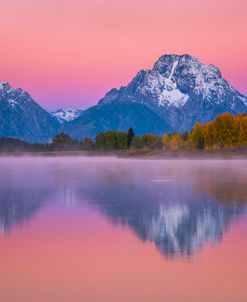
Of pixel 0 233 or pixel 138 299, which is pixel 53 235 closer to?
pixel 0 233

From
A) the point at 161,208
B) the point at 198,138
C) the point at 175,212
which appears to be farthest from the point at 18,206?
the point at 198,138

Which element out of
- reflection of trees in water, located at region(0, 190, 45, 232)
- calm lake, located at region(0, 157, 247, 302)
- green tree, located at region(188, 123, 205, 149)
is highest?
green tree, located at region(188, 123, 205, 149)

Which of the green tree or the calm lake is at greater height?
the green tree

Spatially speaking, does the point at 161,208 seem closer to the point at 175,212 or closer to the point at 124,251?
the point at 175,212

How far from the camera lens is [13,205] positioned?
32125 mm

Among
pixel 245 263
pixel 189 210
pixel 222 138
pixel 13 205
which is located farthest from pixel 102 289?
pixel 222 138

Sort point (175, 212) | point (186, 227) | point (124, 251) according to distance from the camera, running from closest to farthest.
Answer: point (124, 251) < point (186, 227) < point (175, 212)

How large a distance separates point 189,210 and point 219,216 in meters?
2.91

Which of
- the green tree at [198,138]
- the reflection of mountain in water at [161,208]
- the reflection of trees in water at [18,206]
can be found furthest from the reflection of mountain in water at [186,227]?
the green tree at [198,138]

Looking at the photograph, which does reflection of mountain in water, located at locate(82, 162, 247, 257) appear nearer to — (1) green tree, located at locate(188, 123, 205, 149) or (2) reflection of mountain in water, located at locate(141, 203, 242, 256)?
(2) reflection of mountain in water, located at locate(141, 203, 242, 256)

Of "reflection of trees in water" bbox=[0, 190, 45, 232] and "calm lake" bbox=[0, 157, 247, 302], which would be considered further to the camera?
"reflection of trees in water" bbox=[0, 190, 45, 232]

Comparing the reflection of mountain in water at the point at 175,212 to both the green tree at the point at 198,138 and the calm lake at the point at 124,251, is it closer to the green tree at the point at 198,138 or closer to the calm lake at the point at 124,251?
the calm lake at the point at 124,251

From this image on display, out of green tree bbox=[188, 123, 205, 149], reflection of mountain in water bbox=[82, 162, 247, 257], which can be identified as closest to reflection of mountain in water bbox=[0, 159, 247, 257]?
reflection of mountain in water bbox=[82, 162, 247, 257]

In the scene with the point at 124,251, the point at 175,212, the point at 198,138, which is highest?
the point at 198,138
